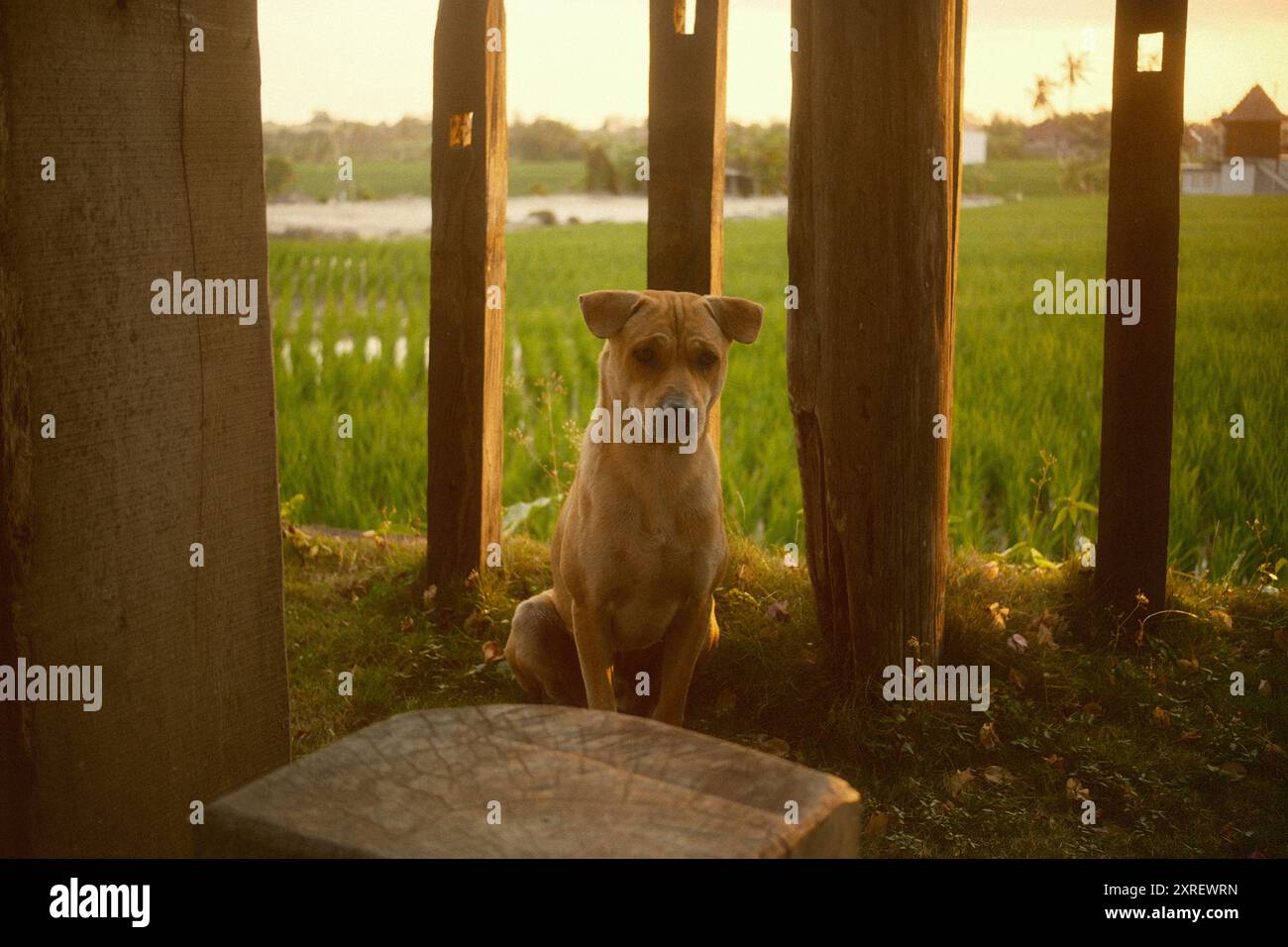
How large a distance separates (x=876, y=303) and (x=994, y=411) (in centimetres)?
351

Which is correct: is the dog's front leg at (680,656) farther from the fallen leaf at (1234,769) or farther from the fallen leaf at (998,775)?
the fallen leaf at (1234,769)

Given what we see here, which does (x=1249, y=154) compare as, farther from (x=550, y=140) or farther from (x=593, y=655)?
(x=550, y=140)

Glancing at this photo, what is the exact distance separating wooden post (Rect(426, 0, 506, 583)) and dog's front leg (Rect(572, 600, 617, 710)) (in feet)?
5.13

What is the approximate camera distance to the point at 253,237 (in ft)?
11.1

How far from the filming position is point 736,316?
429 cm

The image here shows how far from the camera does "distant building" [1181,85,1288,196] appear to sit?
6207 mm

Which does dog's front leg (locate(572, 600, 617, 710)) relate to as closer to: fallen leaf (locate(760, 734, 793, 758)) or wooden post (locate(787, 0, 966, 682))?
fallen leaf (locate(760, 734, 793, 758))

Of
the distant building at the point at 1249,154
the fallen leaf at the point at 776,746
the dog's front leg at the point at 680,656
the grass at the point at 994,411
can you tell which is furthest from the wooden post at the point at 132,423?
the distant building at the point at 1249,154

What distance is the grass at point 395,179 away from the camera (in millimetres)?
19562

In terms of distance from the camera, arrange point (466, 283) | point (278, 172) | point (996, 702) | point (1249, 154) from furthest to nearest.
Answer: point (278, 172)
point (1249, 154)
point (466, 283)
point (996, 702)

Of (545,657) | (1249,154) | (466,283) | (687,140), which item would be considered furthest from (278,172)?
(545,657)

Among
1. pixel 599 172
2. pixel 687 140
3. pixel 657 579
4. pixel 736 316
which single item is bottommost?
pixel 657 579

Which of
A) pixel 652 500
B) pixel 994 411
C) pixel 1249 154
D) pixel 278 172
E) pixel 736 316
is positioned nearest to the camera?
pixel 652 500
